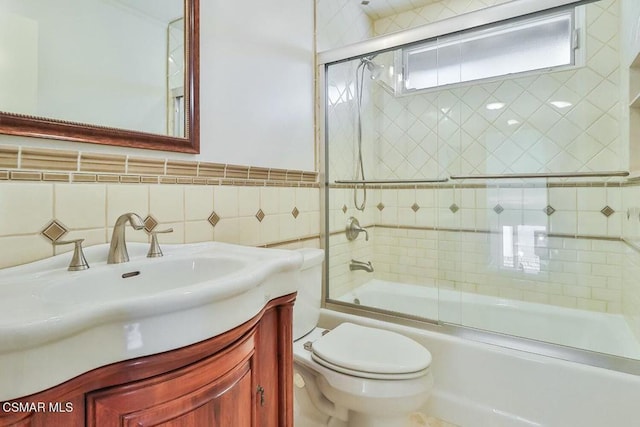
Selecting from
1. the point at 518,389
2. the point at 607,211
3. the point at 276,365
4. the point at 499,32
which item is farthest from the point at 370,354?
the point at 499,32

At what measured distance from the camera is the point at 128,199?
103 centimetres

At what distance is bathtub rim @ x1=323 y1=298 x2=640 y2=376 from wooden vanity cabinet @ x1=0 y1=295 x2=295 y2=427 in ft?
3.35

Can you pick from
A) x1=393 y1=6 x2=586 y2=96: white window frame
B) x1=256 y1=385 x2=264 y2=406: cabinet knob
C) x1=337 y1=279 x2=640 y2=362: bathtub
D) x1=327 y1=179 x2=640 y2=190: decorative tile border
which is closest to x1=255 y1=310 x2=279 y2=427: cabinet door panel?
x1=256 y1=385 x2=264 y2=406: cabinet knob

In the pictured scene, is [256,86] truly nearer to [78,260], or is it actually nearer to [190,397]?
[78,260]

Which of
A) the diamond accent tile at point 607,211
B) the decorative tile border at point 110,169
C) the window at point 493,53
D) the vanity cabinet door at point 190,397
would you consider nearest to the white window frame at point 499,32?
the window at point 493,53

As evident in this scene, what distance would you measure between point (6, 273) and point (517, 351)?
5.92 ft

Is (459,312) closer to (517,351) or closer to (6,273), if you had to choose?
(517,351)

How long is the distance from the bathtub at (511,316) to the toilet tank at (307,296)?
588mm

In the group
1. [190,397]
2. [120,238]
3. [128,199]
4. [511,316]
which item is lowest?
[511,316]

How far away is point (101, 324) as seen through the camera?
0.51 metres

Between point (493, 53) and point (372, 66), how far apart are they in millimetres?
726

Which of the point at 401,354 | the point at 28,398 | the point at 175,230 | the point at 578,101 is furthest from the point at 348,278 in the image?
the point at 28,398

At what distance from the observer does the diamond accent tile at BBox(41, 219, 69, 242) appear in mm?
871

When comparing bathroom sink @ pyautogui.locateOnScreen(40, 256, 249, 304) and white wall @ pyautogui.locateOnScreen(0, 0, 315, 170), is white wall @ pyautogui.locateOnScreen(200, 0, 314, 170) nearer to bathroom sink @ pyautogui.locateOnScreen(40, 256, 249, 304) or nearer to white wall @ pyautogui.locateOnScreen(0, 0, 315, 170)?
white wall @ pyautogui.locateOnScreen(0, 0, 315, 170)
